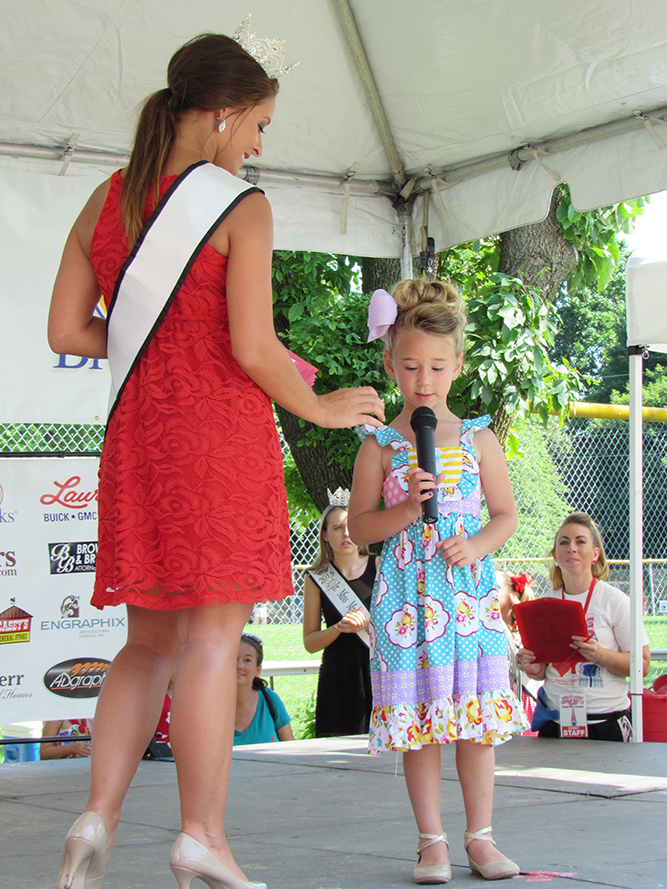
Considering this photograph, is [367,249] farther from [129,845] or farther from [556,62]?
[129,845]

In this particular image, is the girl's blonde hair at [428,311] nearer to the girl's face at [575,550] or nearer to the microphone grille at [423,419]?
the microphone grille at [423,419]

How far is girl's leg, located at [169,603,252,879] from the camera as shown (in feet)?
5.67

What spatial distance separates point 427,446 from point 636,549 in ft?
8.15

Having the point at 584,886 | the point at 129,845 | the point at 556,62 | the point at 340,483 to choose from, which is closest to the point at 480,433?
the point at 584,886

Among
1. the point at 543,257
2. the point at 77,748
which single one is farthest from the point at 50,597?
the point at 543,257

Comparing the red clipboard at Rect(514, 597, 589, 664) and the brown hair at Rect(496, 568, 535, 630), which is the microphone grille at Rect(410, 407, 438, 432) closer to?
the red clipboard at Rect(514, 597, 589, 664)

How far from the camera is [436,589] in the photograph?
2.21 meters

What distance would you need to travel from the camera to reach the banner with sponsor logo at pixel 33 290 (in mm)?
3990

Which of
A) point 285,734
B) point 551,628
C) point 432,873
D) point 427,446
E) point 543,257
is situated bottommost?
point 285,734

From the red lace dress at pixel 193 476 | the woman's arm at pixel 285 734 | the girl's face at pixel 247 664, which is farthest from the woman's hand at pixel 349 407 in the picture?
the woman's arm at pixel 285 734

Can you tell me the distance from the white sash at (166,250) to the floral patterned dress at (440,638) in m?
0.59

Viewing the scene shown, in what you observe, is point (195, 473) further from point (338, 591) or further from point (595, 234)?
point (595, 234)

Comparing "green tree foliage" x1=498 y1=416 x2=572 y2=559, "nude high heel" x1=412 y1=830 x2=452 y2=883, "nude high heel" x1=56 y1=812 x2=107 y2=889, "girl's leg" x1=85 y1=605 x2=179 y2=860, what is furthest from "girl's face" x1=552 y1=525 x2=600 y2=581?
"green tree foliage" x1=498 y1=416 x2=572 y2=559

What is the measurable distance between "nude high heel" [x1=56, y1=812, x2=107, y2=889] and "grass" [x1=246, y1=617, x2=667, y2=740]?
6530mm
